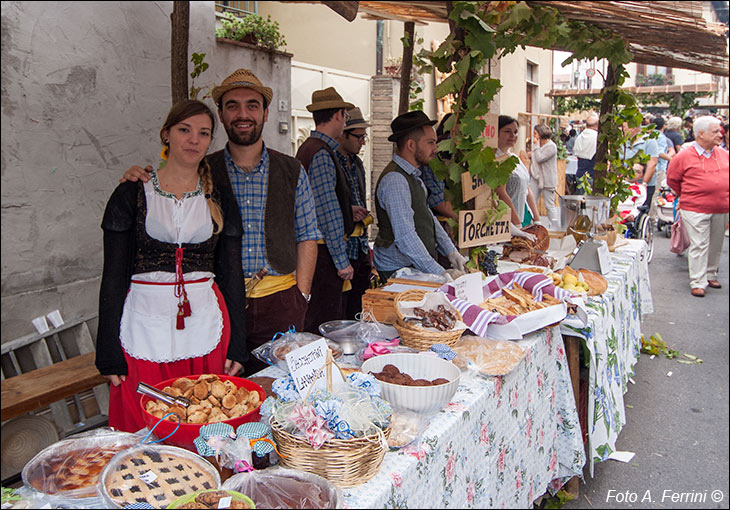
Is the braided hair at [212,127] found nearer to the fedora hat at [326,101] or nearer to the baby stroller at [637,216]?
the fedora hat at [326,101]

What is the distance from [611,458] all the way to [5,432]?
136 inches

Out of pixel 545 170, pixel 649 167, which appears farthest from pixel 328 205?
pixel 649 167

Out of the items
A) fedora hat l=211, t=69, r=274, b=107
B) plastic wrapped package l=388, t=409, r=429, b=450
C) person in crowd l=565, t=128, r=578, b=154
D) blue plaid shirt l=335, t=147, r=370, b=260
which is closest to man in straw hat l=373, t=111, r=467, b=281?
blue plaid shirt l=335, t=147, r=370, b=260

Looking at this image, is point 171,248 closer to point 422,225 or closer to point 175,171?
point 175,171

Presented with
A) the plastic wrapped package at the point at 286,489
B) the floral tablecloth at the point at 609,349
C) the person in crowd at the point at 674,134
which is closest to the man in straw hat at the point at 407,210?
the floral tablecloth at the point at 609,349

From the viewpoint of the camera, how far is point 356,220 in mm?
4035

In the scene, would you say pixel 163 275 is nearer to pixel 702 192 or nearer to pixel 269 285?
pixel 269 285

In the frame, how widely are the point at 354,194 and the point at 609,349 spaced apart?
6.83ft

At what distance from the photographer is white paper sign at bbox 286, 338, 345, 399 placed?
157 cm

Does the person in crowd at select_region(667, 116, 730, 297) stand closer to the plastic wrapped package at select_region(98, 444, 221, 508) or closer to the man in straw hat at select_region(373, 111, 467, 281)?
the man in straw hat at select_region(373, 111, 467, 281)

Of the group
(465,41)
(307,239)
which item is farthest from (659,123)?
(307,239)

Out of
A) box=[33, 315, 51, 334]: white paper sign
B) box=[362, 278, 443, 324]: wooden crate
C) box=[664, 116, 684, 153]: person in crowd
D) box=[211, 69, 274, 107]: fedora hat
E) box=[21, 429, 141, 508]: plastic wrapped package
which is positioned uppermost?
box=[664, 116, 684, 153]: person in crowd

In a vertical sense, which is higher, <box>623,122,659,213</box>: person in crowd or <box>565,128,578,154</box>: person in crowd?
<box>565,128,578,154</box>: person in crowd

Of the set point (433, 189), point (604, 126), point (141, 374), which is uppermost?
point (604, 126)
